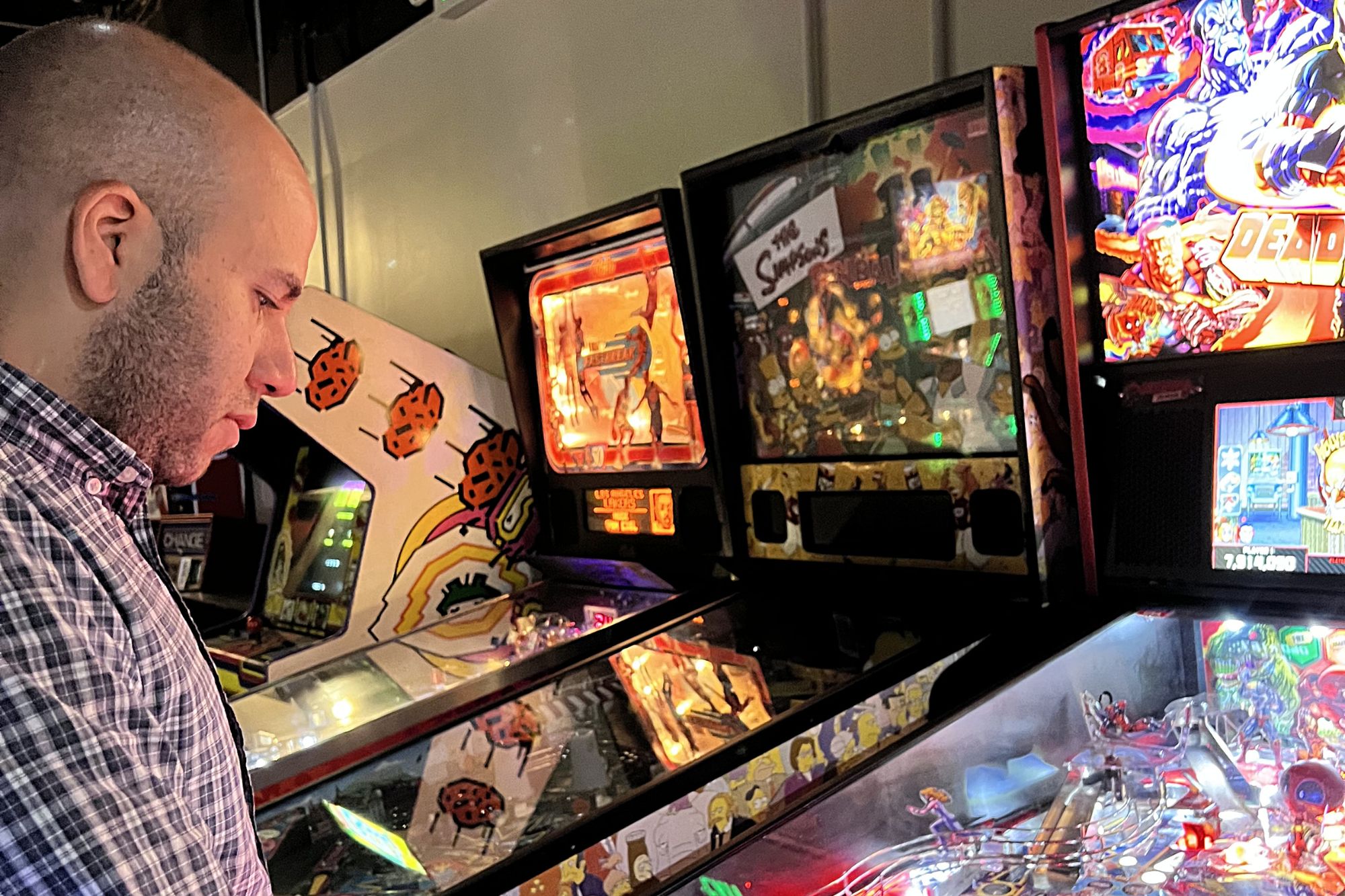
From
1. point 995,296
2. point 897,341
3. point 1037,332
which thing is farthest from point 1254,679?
point 897,341

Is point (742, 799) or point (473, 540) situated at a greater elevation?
point (473, 540)

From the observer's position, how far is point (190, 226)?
841 mm

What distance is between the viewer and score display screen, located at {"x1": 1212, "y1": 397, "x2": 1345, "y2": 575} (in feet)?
4.74

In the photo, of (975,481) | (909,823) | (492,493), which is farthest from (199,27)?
(909,823)

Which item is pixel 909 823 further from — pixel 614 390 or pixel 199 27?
pixel 199 27

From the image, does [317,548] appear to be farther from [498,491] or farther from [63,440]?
[63,440]

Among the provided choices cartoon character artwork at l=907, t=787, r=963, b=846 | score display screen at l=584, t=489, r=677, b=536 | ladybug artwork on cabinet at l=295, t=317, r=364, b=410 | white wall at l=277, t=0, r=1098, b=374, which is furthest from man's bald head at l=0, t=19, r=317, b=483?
ladybug artwork on cabinet at l=295, t=317, r=364, b=410

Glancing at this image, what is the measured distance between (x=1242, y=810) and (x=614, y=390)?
1.70m

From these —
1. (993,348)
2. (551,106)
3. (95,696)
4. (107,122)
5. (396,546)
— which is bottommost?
(396,546)

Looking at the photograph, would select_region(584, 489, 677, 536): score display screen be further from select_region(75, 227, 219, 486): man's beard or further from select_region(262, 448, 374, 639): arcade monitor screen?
select_region(75, 227, 219, 486): man's beard

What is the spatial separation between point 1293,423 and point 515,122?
8.98 feet

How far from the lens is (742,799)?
4.64ft

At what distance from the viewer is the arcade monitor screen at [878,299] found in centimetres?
185

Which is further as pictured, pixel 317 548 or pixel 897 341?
pixel 317 548
